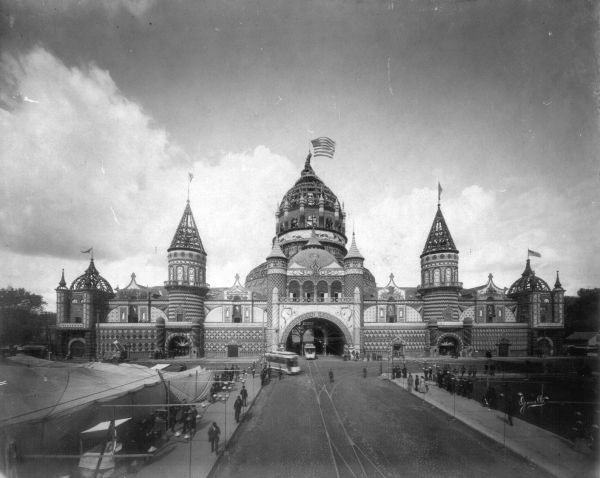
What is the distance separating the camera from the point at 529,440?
13.4 m

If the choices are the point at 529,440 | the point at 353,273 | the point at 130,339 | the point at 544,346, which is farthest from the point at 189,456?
the point at 544,346

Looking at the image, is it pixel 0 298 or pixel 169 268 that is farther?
pixel 169 268

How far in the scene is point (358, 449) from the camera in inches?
489

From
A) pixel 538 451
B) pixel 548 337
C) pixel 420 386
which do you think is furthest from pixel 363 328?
pixel 538 451

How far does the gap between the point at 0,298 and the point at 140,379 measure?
2533cm

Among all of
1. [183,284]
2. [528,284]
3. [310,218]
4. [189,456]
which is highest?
[310,218]

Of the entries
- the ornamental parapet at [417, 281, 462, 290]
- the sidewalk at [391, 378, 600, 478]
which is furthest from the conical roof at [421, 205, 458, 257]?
the sidewalk at [391, 378, 600, 478]

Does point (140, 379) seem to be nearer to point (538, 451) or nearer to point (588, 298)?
point (538, 451)

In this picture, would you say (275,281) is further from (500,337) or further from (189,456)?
(189,456)

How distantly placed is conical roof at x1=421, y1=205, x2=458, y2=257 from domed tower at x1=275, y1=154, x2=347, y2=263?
1482cm

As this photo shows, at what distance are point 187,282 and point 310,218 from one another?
24.5 m

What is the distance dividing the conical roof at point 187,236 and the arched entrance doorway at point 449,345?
30.6 metres

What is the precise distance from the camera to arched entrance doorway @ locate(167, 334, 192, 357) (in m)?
38.3

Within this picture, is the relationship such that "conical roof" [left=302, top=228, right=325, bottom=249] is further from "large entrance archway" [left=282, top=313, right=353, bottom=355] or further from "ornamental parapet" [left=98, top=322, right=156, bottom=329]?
"ornamental parapet" [left=98, top=322, right=156, bottom=329]
